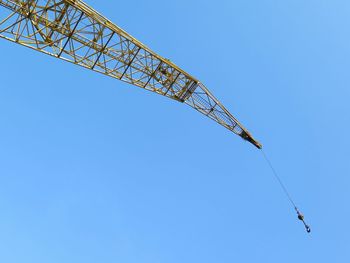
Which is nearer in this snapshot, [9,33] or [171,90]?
[9,33]

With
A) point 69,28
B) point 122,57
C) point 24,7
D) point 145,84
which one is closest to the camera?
point 24,7

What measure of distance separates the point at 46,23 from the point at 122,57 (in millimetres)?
6145

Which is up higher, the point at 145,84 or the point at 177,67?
the point at 177,67

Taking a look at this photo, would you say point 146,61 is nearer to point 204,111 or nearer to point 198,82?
point 198,82

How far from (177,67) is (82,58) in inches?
322

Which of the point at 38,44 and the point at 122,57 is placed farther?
the point at 122,57

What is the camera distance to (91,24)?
2645cm

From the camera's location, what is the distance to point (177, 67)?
31844 mm

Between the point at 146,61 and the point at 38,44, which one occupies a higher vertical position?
the point at 146,61

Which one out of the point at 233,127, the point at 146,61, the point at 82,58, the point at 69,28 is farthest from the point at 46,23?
the point at 233,127

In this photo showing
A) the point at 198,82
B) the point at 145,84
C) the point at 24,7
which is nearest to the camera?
the point at 24,7

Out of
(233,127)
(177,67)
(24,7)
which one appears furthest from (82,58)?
(233,127)

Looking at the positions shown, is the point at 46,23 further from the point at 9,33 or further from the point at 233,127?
the point at 233,127

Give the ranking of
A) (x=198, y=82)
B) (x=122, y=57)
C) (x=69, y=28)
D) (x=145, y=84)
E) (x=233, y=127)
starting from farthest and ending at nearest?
(x=233, y=127) → (x=198, y=82) → (x=145, y=84) → (x=122, y=57) → (x=69, y=28)
